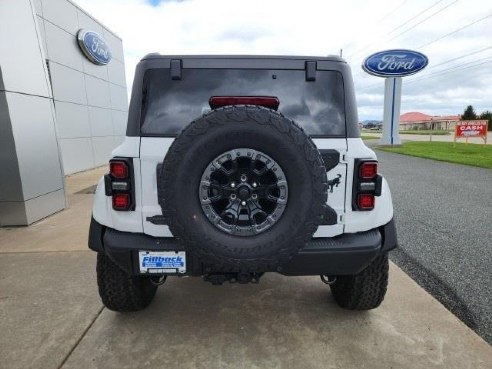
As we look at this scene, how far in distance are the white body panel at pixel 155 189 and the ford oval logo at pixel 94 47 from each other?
10741 millimetres

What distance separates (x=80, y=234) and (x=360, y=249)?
3.92 meters

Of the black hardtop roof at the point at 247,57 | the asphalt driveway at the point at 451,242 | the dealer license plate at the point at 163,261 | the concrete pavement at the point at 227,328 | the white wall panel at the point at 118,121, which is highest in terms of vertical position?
the black hardtop roof at the point at 247,57

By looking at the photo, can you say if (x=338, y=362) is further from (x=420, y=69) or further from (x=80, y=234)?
(x=420, y=69)

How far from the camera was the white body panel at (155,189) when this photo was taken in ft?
6.95

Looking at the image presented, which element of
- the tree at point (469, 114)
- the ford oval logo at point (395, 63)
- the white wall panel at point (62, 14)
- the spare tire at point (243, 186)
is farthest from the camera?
the tree at point (469, 114)

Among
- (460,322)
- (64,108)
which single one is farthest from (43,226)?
(64,108)

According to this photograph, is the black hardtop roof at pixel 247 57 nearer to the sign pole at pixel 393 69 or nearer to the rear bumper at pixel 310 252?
the rear bumper at pixel 310 252

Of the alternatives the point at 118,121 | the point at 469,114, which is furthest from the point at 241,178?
the point at 469,114

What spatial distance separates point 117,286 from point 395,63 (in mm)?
23880

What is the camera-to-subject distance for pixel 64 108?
10.1m

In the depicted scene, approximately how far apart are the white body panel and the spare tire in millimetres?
314

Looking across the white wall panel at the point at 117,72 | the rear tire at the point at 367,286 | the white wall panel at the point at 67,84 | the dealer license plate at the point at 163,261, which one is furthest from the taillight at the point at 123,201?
the white wall panel at the point at 117,72

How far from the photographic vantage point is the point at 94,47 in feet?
38.5

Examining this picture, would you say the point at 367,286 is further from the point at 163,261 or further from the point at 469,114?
the point at 469,114
